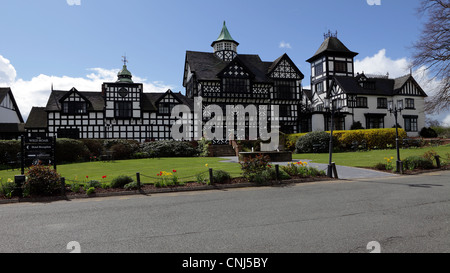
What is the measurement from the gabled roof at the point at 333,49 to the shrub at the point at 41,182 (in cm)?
4159

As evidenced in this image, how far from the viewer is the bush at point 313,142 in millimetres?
29302

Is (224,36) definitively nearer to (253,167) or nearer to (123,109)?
(123,109)

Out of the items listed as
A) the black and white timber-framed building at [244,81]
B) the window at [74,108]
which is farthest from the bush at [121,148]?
the black and white timber-framed building at [244,81]

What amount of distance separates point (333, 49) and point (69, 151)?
126 feet

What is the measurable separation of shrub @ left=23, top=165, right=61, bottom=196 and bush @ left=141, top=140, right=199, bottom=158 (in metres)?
16.5

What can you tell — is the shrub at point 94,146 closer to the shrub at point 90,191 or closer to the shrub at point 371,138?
the shrub at point 90,191

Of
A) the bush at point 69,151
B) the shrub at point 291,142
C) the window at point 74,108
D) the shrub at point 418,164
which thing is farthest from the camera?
the window at point 74,108

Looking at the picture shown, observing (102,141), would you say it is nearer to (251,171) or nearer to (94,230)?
(251,171)

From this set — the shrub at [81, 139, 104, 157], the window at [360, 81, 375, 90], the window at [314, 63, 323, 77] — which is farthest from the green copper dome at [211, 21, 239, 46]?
the shrub at [81, 139, 104, 157]

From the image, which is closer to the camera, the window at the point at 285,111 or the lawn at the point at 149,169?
the lawn at the point at 149,169

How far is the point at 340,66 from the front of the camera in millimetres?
45156

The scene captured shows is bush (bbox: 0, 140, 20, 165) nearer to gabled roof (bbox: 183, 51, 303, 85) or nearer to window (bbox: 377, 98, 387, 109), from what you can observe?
gabled roof (bbox: 183, 51, 303, 85)

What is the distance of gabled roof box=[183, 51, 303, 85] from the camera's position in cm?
3875
